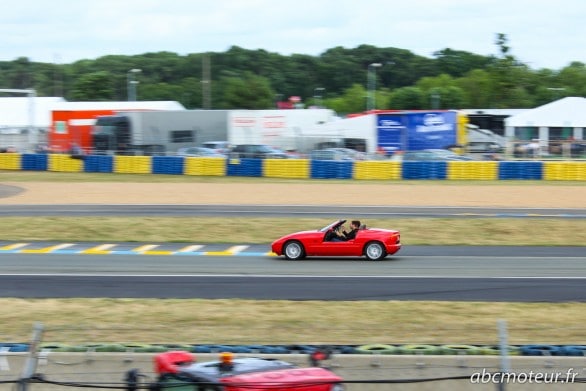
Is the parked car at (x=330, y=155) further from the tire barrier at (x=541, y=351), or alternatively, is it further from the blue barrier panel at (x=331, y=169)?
the tire barrier at (x=541, y=351)

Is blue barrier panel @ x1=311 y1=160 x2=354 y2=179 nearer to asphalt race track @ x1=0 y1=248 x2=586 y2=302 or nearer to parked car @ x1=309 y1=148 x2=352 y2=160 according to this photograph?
parked car @ x1=309 y1=148 x2=352 y2=160

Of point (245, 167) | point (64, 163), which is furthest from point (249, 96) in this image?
point (245, 167)

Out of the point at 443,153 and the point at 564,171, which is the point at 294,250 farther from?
the point at 443,153

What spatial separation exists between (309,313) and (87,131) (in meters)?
38.9

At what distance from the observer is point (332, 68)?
129 metres

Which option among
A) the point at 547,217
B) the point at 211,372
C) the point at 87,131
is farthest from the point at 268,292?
the point at 87,131

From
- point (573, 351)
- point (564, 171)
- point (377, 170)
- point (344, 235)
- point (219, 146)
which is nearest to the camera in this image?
point (573, 351)

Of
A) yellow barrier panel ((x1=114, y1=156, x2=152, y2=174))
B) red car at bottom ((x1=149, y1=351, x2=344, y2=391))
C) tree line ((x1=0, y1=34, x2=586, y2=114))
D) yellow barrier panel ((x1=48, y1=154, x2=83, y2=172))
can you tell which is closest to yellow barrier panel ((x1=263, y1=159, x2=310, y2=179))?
yellow barrier panel ((x1=114, y1=156, x2=152, y2=174))

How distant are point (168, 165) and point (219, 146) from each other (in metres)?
4.75

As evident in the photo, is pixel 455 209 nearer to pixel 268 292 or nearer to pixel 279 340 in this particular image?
pixel 268 292

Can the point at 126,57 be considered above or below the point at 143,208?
above

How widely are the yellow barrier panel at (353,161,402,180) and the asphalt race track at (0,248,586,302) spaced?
19.7 meters

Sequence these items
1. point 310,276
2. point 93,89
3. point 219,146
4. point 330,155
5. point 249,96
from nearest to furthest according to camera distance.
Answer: point 310,276
point 330,155
point 219,146
point 249,96
point 93,89

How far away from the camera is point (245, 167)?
41062mm
